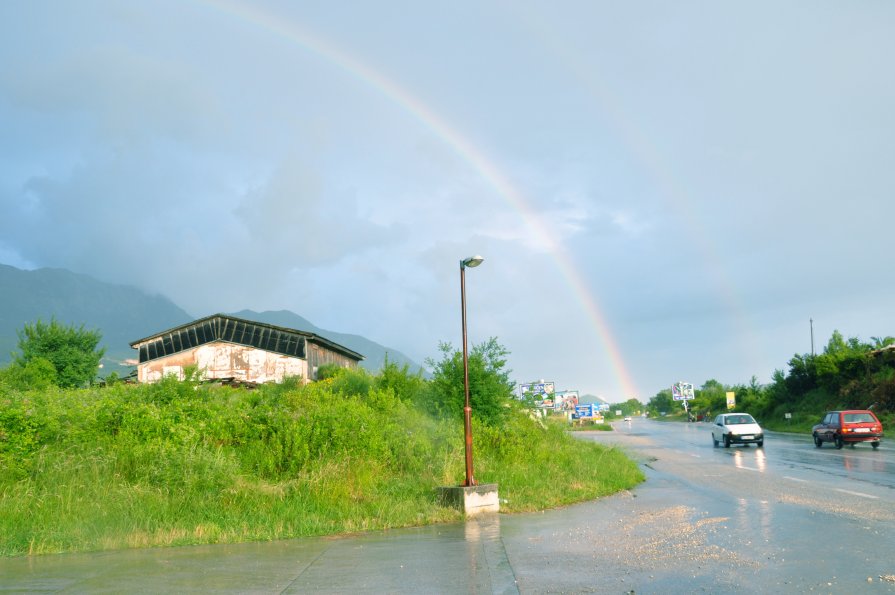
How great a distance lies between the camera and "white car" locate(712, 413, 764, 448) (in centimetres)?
3734

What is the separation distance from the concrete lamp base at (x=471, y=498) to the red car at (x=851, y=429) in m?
25.7

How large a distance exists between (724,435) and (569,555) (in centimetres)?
3186

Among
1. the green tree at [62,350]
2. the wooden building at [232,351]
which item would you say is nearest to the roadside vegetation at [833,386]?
the wooden building at [232,351]

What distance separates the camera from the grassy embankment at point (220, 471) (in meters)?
12.4

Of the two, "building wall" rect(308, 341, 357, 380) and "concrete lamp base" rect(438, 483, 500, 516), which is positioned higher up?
"building wall" rect(308, 341, 357, 380)

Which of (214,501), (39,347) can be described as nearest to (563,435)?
(214,501)

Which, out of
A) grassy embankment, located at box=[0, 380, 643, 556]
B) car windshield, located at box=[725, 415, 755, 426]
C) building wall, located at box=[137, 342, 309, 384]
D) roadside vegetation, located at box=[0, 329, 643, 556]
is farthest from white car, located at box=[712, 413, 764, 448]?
building wall, located at box=[137, 342, 309, 384]

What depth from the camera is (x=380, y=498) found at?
48.2ft

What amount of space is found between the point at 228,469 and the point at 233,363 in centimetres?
3560

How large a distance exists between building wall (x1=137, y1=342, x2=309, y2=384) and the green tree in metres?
17.2

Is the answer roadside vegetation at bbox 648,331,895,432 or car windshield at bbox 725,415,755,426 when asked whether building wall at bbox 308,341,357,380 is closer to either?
car windshield at bbox 725,415,755,426

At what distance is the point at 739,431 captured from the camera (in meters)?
37.8

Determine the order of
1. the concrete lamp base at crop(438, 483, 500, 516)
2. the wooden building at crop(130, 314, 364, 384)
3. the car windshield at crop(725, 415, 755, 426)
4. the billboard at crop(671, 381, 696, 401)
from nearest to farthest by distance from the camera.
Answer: the concrete lamp base at crop(438, 483, 500, 516) → the car windshield at crop(725, 415, 755, 426) → the wooden building at crop(130, 314, 364, 384) → the billboard at crop(671, 381, 696, 401)

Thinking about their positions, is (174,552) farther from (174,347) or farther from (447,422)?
(174,347)
